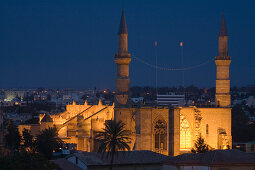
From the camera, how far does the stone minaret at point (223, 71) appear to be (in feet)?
190

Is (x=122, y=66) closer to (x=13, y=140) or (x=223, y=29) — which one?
(x=223, y=29)

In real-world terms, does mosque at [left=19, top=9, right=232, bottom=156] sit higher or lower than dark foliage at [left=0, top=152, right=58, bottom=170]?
higher

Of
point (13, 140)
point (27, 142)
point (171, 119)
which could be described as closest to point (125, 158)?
point (171, 119)

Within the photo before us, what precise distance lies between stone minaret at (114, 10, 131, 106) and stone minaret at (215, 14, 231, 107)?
9201 mm

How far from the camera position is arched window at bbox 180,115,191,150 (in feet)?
186

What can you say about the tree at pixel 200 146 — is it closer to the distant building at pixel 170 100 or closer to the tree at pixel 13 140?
the distant building at pixel 170 100

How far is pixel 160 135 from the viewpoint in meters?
53.8

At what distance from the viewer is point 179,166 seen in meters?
41.7

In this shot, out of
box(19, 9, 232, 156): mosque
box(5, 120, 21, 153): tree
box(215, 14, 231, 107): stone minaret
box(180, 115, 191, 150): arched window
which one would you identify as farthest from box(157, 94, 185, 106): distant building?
box(5, 120, 21, 153): tree

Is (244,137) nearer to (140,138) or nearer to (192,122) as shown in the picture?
(192,122)

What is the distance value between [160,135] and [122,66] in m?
7.89

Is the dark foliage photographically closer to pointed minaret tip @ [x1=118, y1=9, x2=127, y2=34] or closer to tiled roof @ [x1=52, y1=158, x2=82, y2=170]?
tiled roof @ [x1=52, y1=158, x2=82, y2=170]

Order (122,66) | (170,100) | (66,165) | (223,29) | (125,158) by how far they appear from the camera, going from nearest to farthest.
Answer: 1. (66,165)
2. (125,158)
3. (122,66)
4. (223,29)
5. (170,100)

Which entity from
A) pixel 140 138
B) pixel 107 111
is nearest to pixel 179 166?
pixel 140 138
